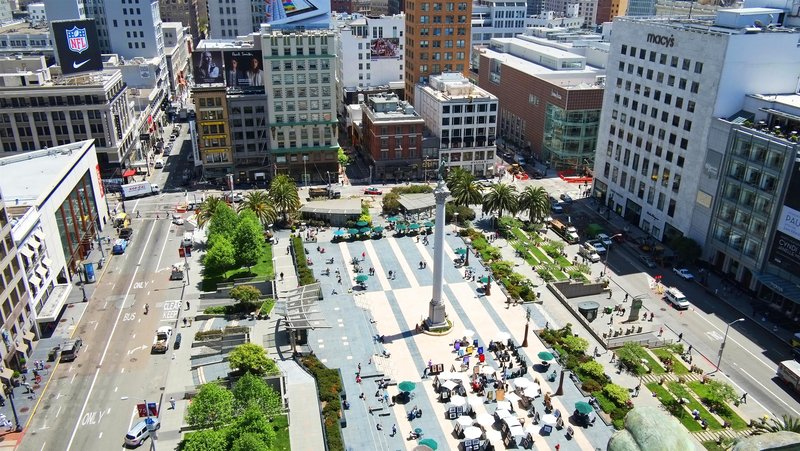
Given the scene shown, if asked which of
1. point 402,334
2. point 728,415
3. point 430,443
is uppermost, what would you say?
point 430,443

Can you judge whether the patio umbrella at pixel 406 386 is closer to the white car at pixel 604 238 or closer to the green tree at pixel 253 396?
the green tree at pixel 253 396

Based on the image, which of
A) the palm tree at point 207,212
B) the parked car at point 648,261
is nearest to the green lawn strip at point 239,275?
the palm tree at point 207,212

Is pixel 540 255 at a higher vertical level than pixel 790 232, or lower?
lower

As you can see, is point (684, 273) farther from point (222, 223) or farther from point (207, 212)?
point (207, 212)

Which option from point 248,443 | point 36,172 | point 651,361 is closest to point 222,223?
point 36,172

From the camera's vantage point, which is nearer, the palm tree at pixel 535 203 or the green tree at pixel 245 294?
the green tree at pixel 245 294
